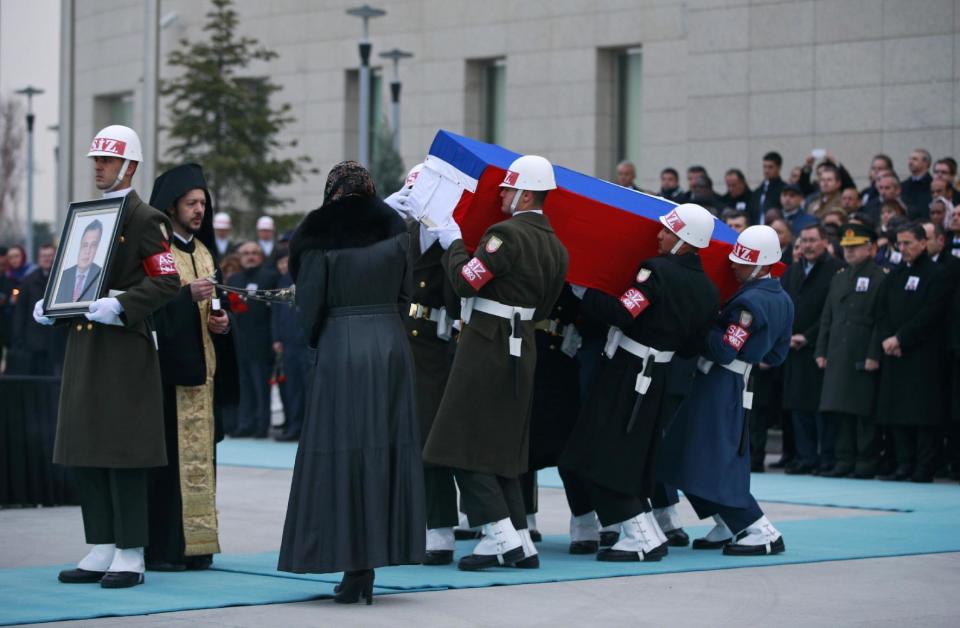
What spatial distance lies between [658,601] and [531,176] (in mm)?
2389

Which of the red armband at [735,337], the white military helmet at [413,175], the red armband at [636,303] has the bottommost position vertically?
the red armband at [735,337]

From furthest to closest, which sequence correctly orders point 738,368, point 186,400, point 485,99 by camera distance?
point 485,99, point 738,368, point 186,400

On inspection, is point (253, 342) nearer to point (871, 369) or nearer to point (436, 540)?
point (871, 369)

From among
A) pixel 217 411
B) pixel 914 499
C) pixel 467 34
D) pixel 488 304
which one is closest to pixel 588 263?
pixel 488 304

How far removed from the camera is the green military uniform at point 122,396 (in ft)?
27.7

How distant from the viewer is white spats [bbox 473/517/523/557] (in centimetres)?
913

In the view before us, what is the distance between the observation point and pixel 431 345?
9.86 meters

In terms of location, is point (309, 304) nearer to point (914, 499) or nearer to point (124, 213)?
point (124, 213)

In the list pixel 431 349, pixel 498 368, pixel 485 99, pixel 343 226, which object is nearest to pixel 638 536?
pixel 498 368

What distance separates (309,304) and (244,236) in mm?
31714

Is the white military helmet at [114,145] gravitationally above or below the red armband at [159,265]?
above

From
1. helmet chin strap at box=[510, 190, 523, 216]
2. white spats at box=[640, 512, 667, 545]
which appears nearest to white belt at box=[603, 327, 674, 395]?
white spats at box=[640, 512, 667, 545]

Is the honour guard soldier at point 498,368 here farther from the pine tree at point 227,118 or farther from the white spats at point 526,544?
the pine tree at point 227,118

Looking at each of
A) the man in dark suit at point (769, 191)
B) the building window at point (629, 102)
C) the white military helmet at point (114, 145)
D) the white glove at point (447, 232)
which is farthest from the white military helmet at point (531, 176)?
the building window at point (629, 102)
